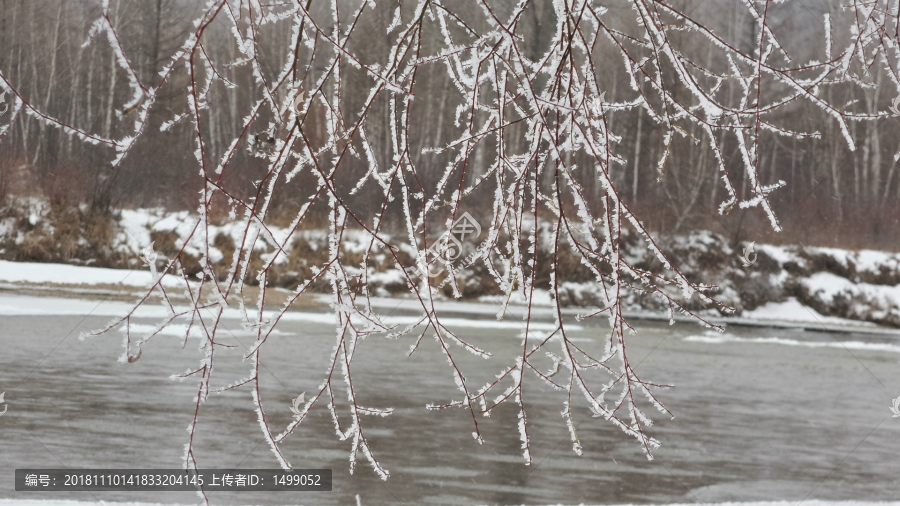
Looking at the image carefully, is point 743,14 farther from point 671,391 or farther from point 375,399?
point 375,399

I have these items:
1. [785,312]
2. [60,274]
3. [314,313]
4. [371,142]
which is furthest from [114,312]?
[785,312]

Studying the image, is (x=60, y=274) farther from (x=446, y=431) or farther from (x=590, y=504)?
(x=590, y=504)

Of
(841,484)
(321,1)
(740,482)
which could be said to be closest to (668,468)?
(740,482)

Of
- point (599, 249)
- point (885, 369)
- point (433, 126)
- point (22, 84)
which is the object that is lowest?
point (885, 369)

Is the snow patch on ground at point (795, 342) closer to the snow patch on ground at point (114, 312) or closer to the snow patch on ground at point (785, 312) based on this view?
the snow patch on ground at point (785, 312)

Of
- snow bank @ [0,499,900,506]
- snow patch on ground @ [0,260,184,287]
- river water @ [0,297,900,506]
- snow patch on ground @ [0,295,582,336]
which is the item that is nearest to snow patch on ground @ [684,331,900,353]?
river water @ [0,297,900,506]

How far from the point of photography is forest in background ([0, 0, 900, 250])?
9.23m

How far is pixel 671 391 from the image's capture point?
472 cm

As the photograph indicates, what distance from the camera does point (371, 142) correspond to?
31.1 feet

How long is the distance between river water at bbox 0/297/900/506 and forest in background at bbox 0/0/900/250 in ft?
12.5

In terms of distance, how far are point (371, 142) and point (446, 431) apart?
651 cm

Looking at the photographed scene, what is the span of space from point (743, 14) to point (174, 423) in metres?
9.05
